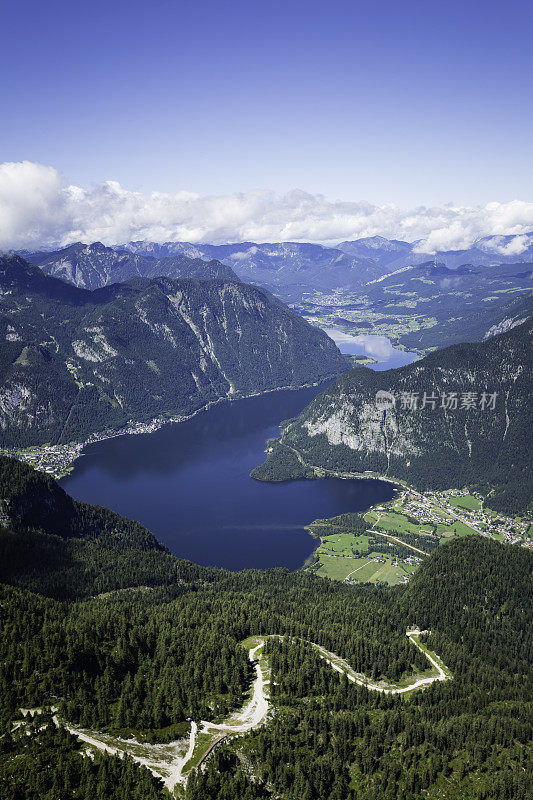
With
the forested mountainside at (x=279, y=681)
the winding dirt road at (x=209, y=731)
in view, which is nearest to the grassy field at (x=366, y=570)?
the forested mountainside at (x=279, y=681)

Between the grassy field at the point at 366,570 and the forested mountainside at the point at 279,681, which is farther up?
the forested mountainside at the point at 279,681

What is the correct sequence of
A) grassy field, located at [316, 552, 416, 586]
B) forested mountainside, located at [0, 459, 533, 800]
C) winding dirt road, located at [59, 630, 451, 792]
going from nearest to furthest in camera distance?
forested mountainside, located at [0, 459, 533, 800], winding dirt road, located at [59, 630, 451, 792], grassy field, located at [316, 552, 416, 586]

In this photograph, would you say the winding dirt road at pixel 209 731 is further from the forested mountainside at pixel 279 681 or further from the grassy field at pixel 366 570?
the grassy field at pixel 366 570

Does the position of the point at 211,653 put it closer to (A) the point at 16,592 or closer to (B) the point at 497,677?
(A) the point at 16,592

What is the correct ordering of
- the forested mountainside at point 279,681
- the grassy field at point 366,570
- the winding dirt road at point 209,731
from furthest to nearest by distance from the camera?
1. the grassy field at point 366,570
2. the winding dirt road at point 209,731
3. the forested mountainside at point 279,681

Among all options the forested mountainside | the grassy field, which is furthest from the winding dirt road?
the grassy field

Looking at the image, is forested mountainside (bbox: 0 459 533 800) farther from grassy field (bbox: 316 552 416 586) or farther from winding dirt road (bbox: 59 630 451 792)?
grassy field (bbox: 316 552 416 586)

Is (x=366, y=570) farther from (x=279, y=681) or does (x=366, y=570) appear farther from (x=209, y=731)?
(x=209, y=731)

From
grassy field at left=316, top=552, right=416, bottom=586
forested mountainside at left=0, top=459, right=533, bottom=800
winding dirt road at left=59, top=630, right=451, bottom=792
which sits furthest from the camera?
grassy field at left=316, top=552, right=416, bottom=586

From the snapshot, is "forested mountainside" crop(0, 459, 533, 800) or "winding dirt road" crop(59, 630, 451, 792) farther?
"winding dirt road" crop(59, 630, 451, 792)
